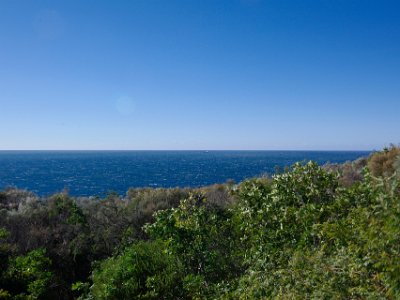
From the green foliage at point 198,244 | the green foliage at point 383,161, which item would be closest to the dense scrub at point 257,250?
the green foliage at point 198,244

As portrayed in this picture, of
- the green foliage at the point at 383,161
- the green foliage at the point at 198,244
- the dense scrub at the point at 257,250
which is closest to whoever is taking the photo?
the dense scrub at the point at 257,250

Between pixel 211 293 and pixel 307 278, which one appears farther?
pixel 211 293

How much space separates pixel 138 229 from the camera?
18391 mm

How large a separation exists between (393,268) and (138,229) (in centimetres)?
1525

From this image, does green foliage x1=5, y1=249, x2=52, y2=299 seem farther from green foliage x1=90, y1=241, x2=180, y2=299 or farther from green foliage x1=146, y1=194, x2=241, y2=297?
green foliage x1=146, y1=194, x2=241, y2=297

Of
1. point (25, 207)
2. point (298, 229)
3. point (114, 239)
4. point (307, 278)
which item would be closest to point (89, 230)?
point (114, 239)

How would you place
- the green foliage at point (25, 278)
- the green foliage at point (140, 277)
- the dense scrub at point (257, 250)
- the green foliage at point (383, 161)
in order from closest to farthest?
the dense scrub at point (257, 250) → the green foliage at point (140, 277) → the green foliage at point (25, 278) → the green foliage at point (383, 161)

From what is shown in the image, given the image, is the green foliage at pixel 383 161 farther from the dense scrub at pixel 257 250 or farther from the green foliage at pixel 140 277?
the green foliage at pixel 140 277

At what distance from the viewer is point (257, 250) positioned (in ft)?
27.6

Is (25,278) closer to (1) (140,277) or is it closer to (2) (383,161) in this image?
(1) (140,277)

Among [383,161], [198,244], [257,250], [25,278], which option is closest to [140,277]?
[198,244]

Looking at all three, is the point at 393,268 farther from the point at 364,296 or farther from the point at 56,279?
the point at 56,279

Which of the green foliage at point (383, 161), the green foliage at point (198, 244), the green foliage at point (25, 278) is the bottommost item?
the green foliage at point (25, 278)

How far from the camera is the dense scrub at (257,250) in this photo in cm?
514
